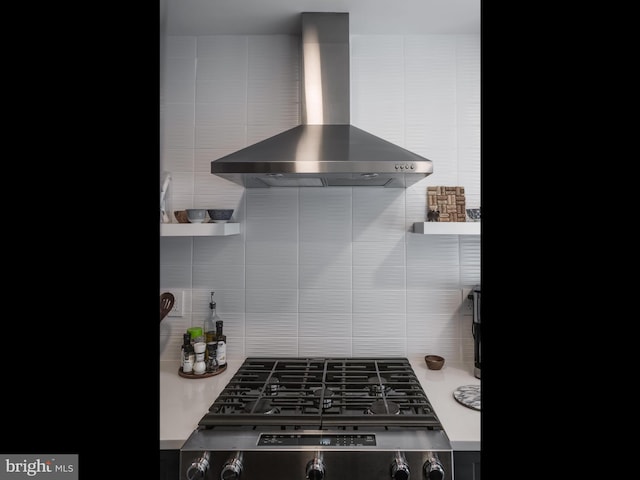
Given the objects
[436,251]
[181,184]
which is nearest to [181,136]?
[181,184]

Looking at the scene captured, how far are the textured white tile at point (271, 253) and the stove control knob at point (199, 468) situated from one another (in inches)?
33.9

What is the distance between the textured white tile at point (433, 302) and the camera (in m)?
1.82

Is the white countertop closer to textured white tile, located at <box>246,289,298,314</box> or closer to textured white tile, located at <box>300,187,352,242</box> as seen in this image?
textured white tile, located at <box>246,289,298,314</box>

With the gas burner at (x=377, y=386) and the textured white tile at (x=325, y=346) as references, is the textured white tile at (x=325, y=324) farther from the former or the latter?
the gas burner at (x=377, y=386)

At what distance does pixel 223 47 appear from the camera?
1838 millimetres

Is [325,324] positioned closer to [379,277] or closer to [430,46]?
[379,277]

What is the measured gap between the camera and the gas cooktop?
1259 mm

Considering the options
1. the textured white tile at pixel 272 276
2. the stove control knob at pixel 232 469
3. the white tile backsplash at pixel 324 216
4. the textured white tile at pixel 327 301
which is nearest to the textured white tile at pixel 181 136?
the white tile backsplash at pixel 324 216

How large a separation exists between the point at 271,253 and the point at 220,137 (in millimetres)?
571

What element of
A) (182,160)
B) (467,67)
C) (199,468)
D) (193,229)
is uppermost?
(467,67)
